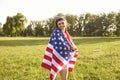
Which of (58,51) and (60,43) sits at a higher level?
(60,43)

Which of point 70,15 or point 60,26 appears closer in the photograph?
point 60,26

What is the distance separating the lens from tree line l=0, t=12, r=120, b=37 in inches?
3103

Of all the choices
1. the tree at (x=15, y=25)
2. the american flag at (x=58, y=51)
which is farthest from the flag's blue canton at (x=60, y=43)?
the tree at (x=15, y=25)

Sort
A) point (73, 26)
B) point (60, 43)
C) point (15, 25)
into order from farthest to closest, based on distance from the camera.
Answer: point (15, 25), point (73, 26), point (60, 43)

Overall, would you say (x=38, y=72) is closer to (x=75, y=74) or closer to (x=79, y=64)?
(x=75, y=74)

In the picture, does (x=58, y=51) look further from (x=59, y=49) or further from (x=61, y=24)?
(x=61, y=24)

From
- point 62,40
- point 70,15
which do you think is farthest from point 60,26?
point 70,15

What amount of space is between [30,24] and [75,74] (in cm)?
8194

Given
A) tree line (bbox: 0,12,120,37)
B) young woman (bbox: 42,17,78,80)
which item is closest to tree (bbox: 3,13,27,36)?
tree line (bbox: 0,12,120,37)

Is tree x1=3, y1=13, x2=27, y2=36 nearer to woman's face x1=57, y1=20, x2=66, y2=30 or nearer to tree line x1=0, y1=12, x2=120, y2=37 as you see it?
tree line x1=0, y1=12, x2=120, y2=37

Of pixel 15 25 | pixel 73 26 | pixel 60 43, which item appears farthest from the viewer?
pixel 15 25

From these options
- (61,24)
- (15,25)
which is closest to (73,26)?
(15,25)

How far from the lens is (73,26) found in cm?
8538

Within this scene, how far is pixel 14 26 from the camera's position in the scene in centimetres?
9206
